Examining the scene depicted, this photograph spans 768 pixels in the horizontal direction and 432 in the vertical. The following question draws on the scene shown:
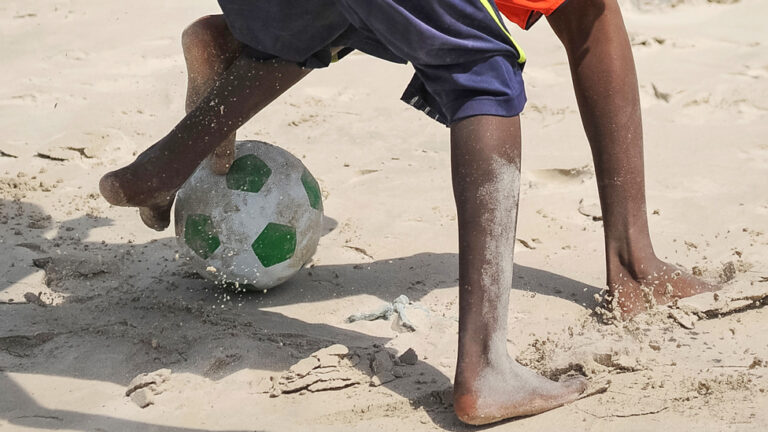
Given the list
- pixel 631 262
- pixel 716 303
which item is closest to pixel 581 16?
pixel 631 262

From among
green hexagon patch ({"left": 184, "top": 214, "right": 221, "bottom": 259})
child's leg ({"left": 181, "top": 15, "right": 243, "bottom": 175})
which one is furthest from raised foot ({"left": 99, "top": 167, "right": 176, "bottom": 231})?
child's leg ({"left": 181, "top": 15, "right": 243, "bottom": 175})

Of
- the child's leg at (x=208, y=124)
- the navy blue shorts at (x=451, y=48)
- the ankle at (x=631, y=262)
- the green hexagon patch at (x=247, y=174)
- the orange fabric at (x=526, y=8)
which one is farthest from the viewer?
the green hexagon patch at (x=247, y=174)

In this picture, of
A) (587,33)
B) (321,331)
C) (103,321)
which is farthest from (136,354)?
(587,33)

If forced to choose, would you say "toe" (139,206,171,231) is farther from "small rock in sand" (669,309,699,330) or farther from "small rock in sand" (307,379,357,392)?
"small rock in sand" (669,309,699,330)

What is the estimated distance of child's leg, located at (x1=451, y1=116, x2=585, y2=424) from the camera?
2.20 m

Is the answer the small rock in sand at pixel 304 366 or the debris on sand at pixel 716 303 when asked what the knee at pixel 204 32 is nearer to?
the small rock in sand at pixel 304 366

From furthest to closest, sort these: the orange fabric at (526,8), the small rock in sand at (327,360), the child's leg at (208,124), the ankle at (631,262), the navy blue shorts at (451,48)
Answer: the ankle at (631,262) → the child's leg at (208,124) → the small rock in sand at (327,360) → the orange fabric at (526,8) → the navy blue shorts at (451,48)

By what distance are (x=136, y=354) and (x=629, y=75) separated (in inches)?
64.9

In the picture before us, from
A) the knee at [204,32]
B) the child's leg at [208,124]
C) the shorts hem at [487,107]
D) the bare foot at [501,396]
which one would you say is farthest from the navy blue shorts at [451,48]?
the bare foot at [501,396]

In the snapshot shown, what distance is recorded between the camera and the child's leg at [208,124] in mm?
2629

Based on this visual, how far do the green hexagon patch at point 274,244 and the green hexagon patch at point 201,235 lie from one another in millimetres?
128

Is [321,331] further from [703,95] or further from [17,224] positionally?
[703,95]

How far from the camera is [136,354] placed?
267 centimetres

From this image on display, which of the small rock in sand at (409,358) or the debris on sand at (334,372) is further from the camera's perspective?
the small rock in sand at (409,358)
